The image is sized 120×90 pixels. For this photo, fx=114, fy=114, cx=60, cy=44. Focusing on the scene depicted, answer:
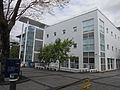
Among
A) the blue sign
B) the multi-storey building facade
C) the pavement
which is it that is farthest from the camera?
the multi-storey building facade

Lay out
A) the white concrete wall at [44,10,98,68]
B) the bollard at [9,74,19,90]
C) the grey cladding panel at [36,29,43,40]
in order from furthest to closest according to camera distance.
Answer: the grey cladding panel at [36,29,43,40] → the white concrete wall at [44,10,98,68] → the bollard at [9,74,19,90]

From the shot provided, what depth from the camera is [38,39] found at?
3628cm

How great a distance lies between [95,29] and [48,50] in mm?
9653

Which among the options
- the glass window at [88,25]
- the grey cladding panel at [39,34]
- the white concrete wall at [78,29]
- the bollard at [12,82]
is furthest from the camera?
the grey cladding panel at [39,34]

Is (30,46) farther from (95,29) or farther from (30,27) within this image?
(95,29)

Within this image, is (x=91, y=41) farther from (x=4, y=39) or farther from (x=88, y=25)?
(x=4, y=39)

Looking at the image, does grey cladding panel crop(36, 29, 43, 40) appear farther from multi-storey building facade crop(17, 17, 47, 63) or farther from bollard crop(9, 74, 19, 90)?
bollard crop(9, 74, 19, 90)

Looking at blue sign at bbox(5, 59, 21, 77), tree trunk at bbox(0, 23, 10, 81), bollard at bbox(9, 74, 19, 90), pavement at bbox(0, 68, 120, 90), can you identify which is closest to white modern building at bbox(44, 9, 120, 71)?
pavement at bbox(0, 68, 120, 90)

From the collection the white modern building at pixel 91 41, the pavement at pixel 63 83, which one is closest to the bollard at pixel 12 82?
the pavement at pixel 63 83

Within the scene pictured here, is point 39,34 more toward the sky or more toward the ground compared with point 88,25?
more toward the sky

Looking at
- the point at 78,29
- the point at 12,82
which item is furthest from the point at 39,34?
the point at 12,82

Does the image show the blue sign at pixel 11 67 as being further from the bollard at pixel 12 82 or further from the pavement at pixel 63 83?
the pavement at pixel 63 83

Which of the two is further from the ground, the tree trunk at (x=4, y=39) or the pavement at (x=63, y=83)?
the tree trunk at (x=4, y=39)

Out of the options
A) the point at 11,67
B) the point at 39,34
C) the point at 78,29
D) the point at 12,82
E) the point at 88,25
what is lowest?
the point at 12,82
